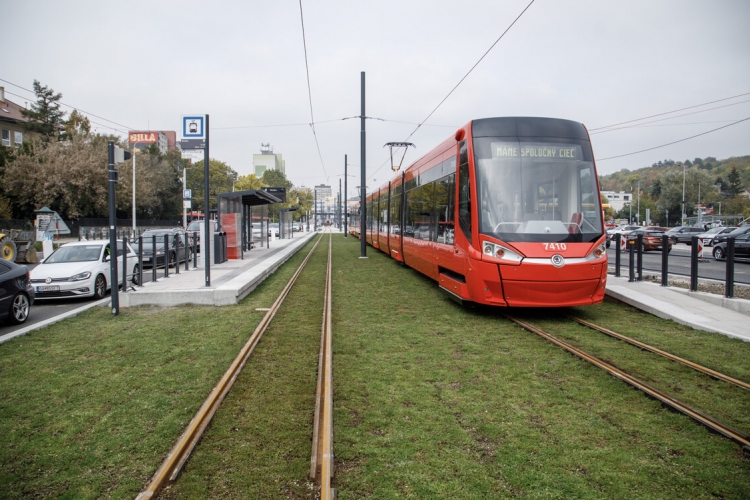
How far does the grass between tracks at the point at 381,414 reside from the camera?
11.4ft

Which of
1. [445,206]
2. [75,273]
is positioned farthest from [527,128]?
[75,273]

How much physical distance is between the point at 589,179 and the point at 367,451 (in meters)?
6.61

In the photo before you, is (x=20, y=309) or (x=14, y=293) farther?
(x=20, y=309)

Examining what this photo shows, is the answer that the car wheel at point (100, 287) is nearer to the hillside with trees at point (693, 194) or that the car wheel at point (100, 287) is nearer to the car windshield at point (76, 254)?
the car windshield at point (76, 254)

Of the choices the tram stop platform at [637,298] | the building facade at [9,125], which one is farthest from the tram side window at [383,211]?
the building facade at [9,125]

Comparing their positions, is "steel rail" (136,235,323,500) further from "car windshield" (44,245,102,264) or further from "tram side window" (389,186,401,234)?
"tram side window" (389,186,401,234)

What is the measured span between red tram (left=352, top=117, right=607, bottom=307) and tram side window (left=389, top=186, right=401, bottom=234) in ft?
26.4

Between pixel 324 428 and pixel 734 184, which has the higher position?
pixel 734 184

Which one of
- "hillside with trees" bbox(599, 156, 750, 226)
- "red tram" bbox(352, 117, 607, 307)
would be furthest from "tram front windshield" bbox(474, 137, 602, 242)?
"hillside with trees" bbox(599, 156, 750, 226)

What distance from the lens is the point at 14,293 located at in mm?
9375

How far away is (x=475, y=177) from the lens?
8.93 meters

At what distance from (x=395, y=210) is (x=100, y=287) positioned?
388 inches

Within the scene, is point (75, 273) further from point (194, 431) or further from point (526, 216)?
point (526, 216)

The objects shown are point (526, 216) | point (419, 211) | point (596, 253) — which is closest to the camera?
point (596, 253)
